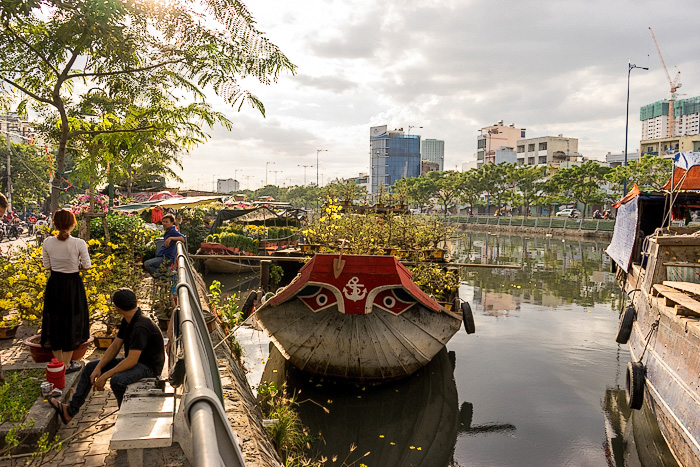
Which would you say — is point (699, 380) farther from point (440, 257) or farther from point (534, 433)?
point (440, 257)

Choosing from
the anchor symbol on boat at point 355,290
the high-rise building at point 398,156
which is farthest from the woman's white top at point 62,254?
the high-rise building at point 398,156

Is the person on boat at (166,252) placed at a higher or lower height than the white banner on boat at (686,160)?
lower

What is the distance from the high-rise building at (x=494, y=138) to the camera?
103169mm

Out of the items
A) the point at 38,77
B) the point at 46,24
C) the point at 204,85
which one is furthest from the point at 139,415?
the point at 38,77

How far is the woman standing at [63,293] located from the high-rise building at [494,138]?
101 metres

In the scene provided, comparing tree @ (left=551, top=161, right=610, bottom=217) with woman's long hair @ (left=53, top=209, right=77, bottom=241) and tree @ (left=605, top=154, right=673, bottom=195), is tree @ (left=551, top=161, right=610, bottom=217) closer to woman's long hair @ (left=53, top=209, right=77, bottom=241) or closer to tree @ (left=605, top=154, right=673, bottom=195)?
tree @ (left=605, top=154, right=673, bottom=195)

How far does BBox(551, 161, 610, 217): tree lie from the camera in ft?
147

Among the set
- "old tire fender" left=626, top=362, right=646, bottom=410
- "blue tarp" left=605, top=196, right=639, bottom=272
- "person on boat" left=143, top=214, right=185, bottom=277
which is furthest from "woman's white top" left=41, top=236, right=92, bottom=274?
"blue tarp" left=605, top=196, right=639, bottom=272

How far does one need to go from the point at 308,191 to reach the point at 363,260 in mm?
81624

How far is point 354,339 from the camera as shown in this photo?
28.1ft

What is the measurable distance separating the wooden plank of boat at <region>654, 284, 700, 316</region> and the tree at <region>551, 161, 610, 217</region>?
4102 centimetres

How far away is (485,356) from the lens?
38.9 feet

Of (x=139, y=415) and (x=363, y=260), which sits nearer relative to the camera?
(x=139, y=415)

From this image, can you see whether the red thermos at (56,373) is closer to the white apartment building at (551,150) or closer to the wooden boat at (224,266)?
the wooden boat at (224,266)
